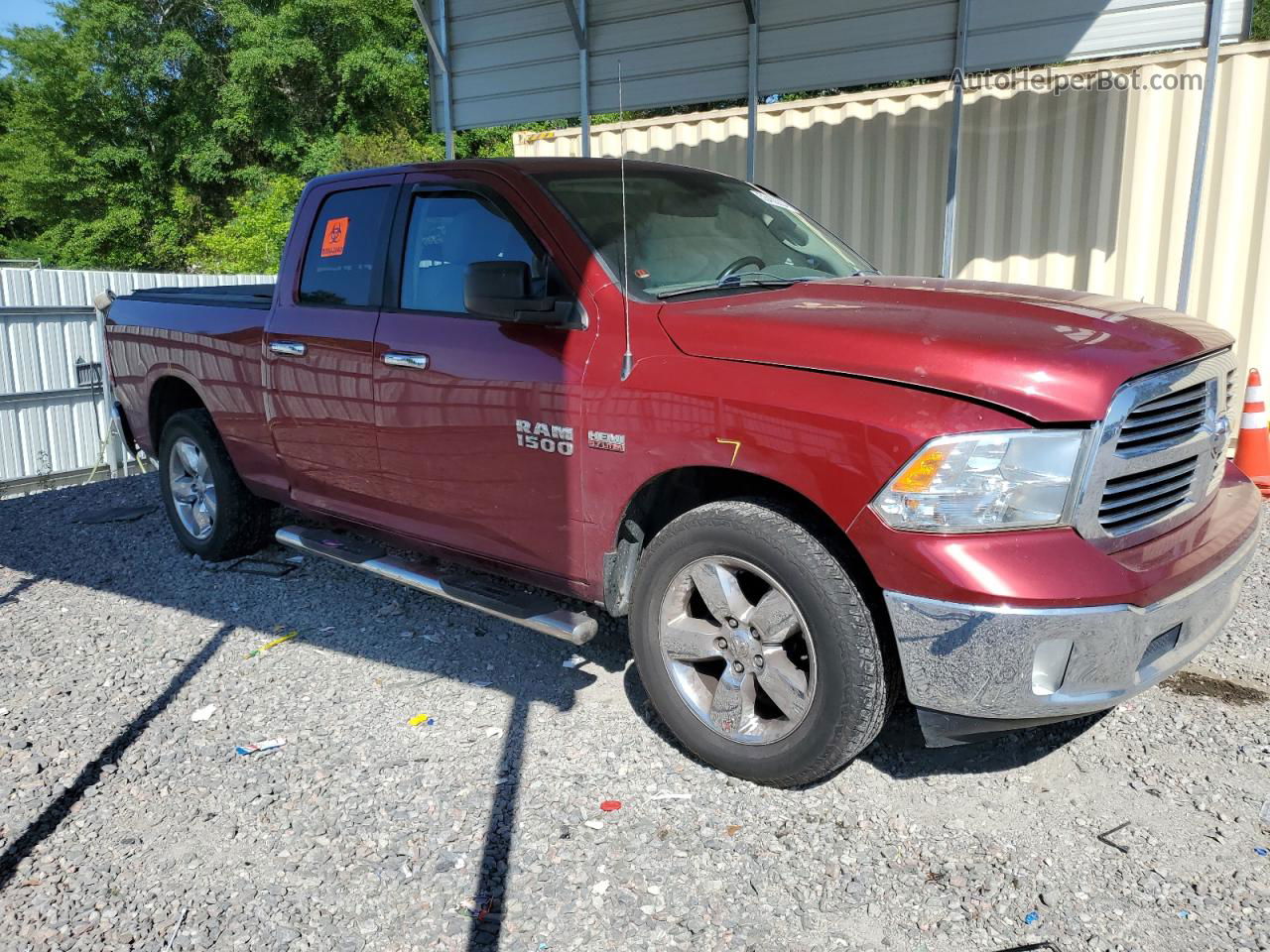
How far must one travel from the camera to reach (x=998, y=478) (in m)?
2.60

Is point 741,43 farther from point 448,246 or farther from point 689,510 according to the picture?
point 689,510

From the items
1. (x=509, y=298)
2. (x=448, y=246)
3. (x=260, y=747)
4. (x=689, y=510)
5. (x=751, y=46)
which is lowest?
(x=260, y=747)

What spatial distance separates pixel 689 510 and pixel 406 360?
55.6 inches

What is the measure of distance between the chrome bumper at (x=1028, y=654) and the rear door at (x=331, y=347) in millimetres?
2553

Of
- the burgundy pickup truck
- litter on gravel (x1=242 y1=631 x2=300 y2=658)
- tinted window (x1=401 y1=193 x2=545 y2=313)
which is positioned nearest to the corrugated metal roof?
the burgundy pickup truck

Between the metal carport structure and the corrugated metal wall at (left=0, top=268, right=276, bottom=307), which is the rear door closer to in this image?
the metal carport structure

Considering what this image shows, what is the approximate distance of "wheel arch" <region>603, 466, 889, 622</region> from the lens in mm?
2943

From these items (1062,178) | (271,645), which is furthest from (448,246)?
(1062,178)

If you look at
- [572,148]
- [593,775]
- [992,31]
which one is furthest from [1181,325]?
[572,148]

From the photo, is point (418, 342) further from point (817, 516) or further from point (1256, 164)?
point (1256, 164)

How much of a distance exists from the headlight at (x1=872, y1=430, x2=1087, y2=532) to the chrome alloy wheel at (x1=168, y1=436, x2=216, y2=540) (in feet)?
14.3

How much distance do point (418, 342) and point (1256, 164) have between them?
7.10m

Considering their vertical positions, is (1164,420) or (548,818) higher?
(1164,420)

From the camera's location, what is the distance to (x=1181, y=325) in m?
3.18
